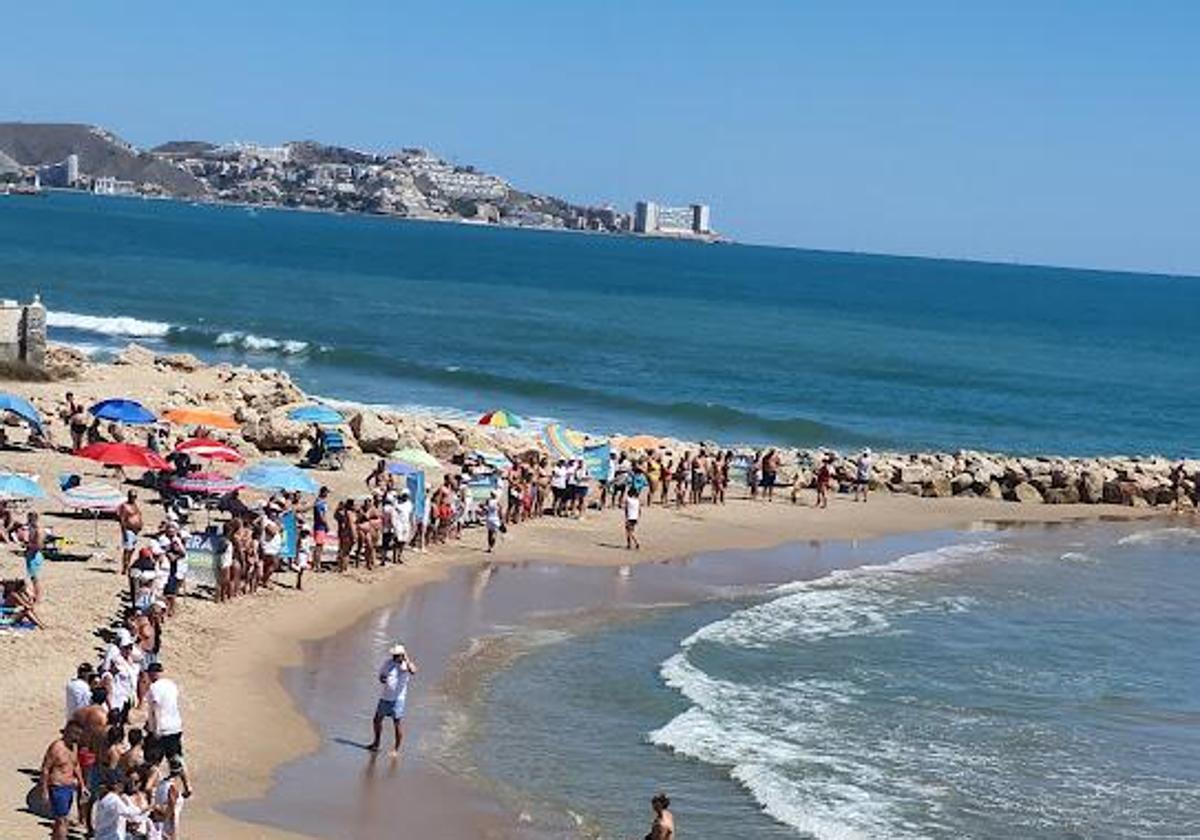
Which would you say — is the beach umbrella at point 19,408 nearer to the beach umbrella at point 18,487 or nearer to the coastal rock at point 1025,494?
the beach umbrella at point 18,487

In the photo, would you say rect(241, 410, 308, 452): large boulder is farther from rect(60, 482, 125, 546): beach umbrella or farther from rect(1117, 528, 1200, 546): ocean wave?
rect(1117, 528, 1200, 546): ocean wave

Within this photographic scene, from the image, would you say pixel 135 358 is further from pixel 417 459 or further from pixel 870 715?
pixel 870 715

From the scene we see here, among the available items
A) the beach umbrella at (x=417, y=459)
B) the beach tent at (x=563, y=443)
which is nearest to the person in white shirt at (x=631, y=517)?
the beach tent at (x=563, y=443)

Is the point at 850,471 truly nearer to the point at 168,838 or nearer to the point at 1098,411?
the point at 168,838

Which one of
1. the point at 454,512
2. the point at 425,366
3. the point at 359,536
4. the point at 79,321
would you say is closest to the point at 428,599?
the point at 359,536

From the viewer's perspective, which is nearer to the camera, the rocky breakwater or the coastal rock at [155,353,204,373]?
the rocky breakwater

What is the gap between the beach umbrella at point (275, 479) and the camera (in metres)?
24.5

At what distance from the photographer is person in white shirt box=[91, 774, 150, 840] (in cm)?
1252

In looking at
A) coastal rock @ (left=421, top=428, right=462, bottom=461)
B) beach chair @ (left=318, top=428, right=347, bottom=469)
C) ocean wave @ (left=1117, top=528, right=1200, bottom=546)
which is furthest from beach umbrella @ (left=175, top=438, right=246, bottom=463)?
ocean wave @ (left=1117, top=528, right=1200, bottom=546)

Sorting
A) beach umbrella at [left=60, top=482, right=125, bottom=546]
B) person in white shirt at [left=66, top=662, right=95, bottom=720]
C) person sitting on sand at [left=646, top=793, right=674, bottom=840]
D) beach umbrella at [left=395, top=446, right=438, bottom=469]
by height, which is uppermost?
beach umbrella at [left=395, top=446, right=438, bottom=469]

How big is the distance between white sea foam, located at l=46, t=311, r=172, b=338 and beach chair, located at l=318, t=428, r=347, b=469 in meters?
35.8

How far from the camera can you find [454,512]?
92.2 feet

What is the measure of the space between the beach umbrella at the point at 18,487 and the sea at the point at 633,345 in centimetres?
2766

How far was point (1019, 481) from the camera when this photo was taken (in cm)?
3978
